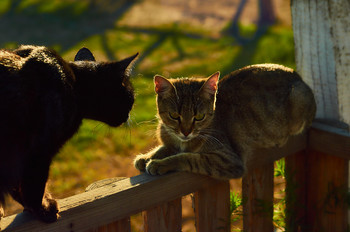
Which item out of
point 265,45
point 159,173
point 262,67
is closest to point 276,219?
point 262,67

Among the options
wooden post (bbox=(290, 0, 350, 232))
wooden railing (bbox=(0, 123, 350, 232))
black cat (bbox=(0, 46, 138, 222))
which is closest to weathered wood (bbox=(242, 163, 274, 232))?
wooden railing (bbox=(0, 123, 350, 232))

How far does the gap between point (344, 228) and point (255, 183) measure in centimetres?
69

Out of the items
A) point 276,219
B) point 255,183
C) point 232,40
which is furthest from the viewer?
point 232,40

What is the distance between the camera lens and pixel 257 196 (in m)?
2.51

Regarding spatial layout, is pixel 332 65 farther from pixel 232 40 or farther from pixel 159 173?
pixel 232 40

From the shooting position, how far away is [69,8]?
10.6 meters

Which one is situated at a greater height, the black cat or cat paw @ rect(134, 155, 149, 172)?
the black cat

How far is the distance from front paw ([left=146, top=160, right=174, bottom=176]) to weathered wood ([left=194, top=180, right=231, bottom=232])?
0.21m

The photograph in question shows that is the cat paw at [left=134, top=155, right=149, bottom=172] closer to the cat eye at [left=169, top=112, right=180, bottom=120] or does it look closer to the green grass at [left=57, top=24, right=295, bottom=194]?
the cat eye at [left=169, top=112, right=180, bottom=120]

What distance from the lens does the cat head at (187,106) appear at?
254cm

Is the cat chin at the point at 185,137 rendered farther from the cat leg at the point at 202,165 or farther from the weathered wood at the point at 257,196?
the weathered wood at the point at 257,196

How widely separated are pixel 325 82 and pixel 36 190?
5.77 ft

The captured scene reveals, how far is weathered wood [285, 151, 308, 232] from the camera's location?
2.64 metres

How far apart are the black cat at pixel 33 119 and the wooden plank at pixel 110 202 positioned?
50mm
